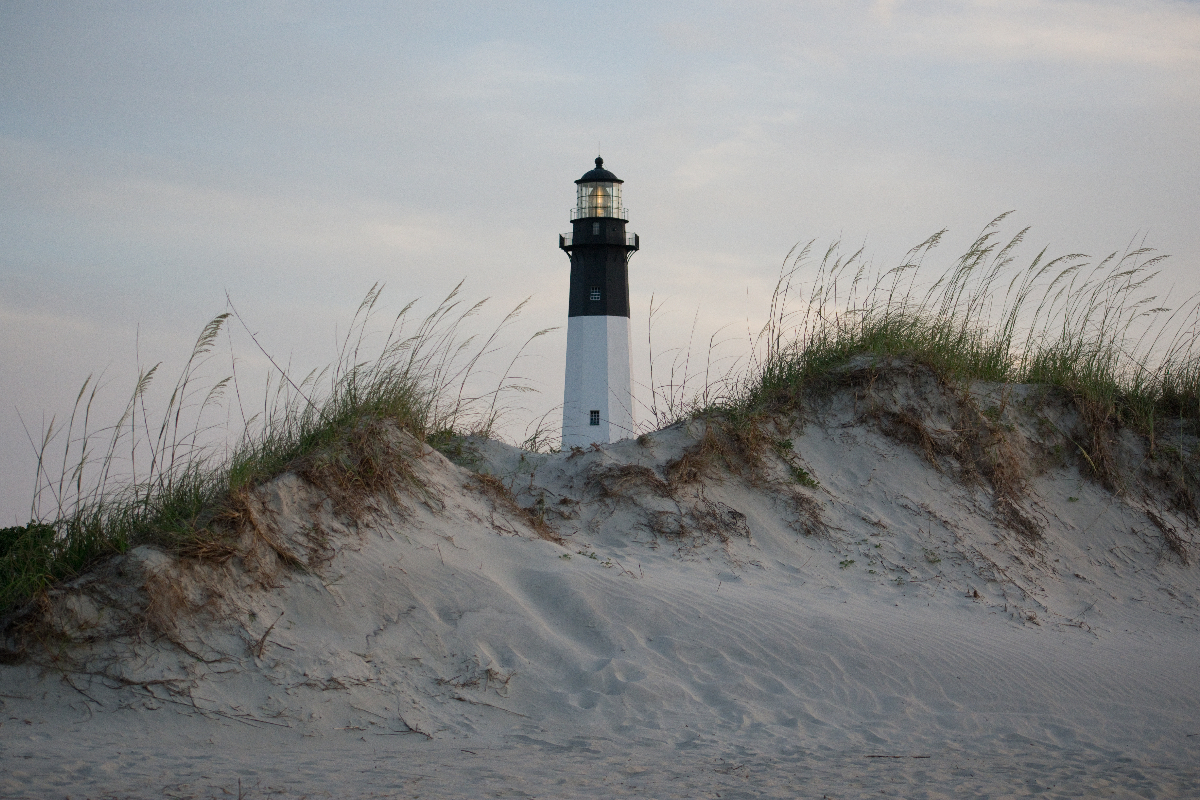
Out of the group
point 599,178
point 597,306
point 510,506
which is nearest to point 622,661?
point 510,506

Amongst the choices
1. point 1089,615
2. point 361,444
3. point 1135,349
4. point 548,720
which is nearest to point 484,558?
point 361,444

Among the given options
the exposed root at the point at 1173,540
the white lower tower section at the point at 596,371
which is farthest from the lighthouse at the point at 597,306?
the exposed root at the point at 1173,540

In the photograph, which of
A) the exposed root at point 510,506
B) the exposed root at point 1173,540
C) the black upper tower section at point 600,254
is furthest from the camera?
the black upper tower section at point 600,254

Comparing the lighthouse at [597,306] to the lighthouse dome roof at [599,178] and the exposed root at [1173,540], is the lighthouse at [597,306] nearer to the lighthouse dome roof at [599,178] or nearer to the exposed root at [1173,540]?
the lighthouse dome roof at [599,178]

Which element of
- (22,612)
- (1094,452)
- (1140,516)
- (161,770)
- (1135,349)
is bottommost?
(161,770)

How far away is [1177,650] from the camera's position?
6352 millimetres

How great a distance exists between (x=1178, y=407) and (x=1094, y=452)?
1218 millimetres

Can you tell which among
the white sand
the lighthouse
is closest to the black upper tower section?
the lighthouse

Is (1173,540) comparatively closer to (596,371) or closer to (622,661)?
(622,661)

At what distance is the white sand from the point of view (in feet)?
12.8

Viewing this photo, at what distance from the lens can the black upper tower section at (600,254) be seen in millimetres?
19656

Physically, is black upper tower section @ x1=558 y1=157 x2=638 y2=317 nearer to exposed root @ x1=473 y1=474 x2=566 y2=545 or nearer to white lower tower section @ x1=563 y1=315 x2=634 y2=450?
white lower tower section @ x1=563 y1=315 x2=634 y2=450

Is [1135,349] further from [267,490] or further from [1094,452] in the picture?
[267,490]

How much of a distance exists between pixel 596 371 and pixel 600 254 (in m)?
2.58
